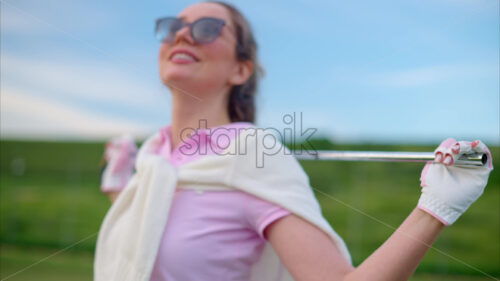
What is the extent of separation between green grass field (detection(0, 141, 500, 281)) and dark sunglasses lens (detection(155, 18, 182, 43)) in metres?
2.36

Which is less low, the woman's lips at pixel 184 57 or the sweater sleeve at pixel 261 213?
the woman's lips at pixel 184 57

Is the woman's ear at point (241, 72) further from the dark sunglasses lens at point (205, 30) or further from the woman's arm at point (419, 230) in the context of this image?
the woman's arm at point (419, 230)

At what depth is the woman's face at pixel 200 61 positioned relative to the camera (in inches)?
26.5

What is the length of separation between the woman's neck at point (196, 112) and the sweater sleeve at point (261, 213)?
0.15 meters

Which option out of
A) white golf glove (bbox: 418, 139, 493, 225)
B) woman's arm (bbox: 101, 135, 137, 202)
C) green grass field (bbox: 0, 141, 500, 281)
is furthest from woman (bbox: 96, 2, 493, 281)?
green grass field (bbox: 0, 141, 500, 281)

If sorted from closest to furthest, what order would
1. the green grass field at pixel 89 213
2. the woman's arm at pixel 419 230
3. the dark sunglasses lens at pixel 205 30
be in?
the woman's arm at pixel 419 230
the dark sunglasses lens at pixel 205 30
the green grass field at pixel 89 213

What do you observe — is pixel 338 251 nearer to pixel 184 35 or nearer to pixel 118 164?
pixel 184 35

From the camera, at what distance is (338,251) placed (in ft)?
1.86

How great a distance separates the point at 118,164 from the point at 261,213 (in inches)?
24.0

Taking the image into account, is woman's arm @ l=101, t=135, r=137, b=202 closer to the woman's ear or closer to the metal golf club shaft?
the woman's ear

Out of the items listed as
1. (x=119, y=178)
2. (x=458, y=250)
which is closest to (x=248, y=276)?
(x=119, y=178)

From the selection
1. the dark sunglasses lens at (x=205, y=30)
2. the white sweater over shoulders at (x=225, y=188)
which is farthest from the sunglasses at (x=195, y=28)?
the white sweater over shoulders at (x=225, y=188)

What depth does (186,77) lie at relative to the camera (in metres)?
0.67

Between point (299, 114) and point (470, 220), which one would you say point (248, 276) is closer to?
point (299, 114)
